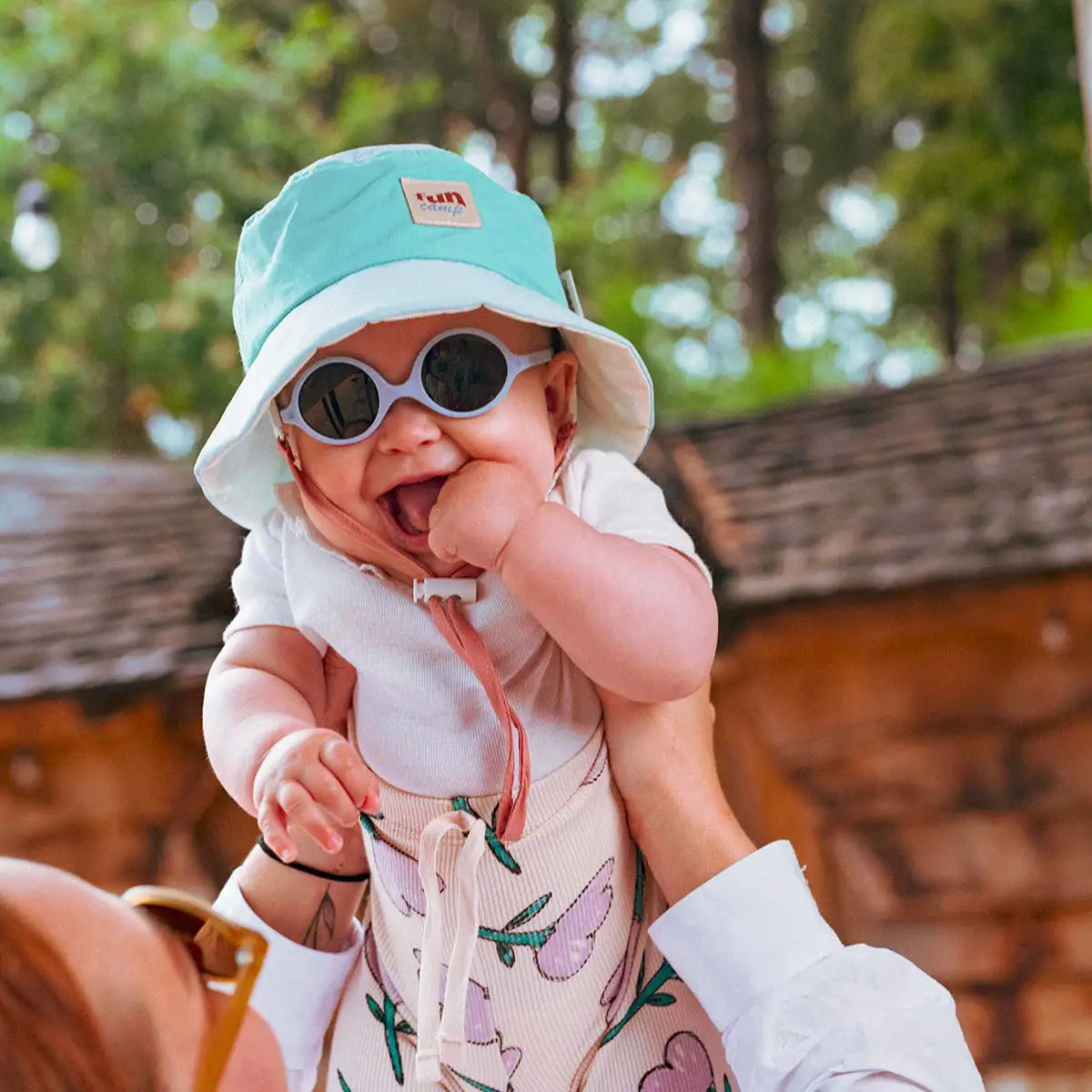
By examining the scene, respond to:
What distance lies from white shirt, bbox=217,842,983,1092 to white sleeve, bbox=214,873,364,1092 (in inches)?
0.5

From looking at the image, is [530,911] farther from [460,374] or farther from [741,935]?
[460,374]

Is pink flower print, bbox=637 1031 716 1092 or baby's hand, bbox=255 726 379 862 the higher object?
baby's hand, bbox=255 726 379 862

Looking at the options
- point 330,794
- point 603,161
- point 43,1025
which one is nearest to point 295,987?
point 330,794

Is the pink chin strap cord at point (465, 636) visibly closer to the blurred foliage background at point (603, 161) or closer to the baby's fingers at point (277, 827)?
the baby's fingers at point (277, 827)

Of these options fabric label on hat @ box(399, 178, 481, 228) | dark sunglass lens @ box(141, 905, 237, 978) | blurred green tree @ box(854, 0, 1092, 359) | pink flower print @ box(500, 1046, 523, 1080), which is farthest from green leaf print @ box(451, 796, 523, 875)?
blurred green tree @ box(854, 0, 1092, 359)

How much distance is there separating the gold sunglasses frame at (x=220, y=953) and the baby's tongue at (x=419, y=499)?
27cm

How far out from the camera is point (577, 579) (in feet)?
2.34

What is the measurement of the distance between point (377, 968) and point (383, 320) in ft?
1.38

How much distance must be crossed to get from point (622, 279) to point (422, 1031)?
4261 mm

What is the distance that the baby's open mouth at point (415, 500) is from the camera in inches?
30.3

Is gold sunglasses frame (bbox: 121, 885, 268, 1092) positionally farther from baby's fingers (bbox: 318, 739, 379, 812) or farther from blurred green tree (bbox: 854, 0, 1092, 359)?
blurred green tree (bbox: 854, 0, 1092, 359)

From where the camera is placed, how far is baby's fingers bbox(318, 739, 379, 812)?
654 millimetres

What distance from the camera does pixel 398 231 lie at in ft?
2.57

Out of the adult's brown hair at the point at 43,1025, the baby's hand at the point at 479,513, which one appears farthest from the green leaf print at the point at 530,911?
the adult's brown hair at the point at 43,1025
